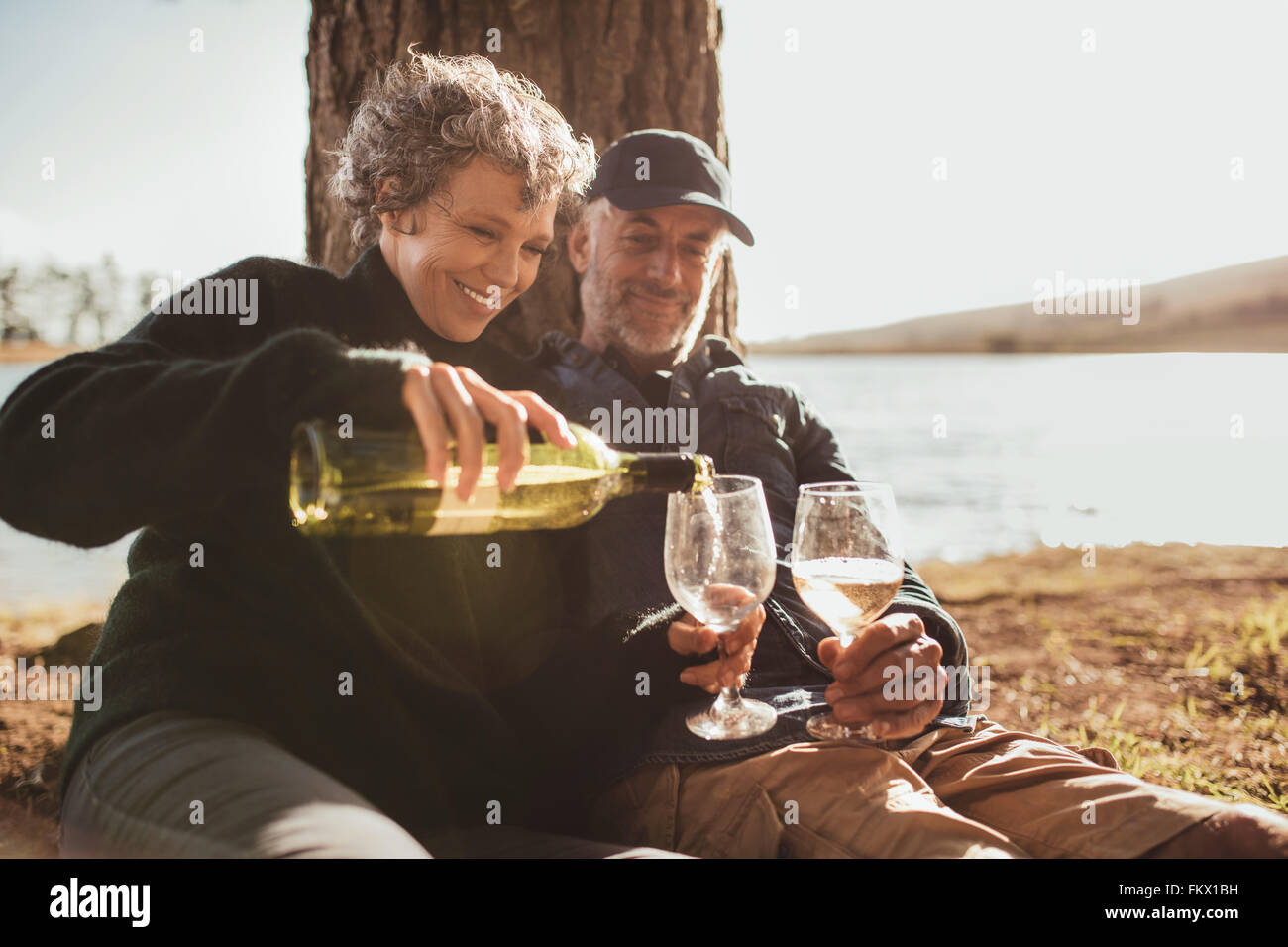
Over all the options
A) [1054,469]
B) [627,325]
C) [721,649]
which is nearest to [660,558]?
[721,649]

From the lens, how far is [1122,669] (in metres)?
3.67

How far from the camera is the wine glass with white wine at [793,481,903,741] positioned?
1682mm

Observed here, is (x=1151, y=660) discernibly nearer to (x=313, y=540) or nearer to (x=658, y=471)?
(x=658, y=471)

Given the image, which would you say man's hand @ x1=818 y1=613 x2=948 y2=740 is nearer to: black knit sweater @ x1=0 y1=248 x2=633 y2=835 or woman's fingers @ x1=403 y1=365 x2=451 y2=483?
black knit sweater @ x1=0 y1=248 x2=633 y2=835

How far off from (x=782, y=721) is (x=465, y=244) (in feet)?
4.49

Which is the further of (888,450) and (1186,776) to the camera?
(888,450)

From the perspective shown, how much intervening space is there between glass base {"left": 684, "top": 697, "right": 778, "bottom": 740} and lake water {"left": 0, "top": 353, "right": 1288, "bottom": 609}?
124 centimetres

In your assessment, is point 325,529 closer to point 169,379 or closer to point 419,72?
point 169,379

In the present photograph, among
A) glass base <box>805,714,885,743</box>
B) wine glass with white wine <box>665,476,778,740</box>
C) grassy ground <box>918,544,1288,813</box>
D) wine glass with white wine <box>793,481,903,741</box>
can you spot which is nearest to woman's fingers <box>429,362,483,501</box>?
wine glass with white wine <box>665,476,778,740</box>

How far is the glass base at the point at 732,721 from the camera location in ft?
5.58

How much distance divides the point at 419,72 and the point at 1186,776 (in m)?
3.14

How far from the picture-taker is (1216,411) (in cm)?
2358

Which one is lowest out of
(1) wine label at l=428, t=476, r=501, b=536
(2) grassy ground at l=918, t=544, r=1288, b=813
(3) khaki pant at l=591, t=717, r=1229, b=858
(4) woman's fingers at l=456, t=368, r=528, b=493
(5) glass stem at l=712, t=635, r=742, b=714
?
(2) grassy ground at l=918, t=544, r=1288, b=813
